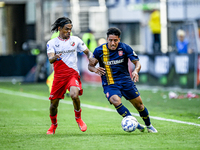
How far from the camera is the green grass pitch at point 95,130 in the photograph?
19.9 feet

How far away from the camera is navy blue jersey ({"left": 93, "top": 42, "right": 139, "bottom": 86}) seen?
7.24 metres

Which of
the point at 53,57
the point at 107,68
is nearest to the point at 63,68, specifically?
the point at 53,57

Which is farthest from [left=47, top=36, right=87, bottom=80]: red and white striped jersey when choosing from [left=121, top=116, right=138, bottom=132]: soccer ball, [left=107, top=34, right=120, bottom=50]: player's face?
[left=121, top=116, right=138, bottom=132]: soccer ball

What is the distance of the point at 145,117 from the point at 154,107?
4.46 meters

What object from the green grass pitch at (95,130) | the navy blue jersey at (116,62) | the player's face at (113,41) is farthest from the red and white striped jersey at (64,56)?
the green grass pitch at (95,130)

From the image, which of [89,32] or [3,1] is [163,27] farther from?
[3,1]

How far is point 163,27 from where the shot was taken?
1827 centimetres

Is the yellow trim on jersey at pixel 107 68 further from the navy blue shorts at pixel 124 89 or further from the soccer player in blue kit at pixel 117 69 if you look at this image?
the navy blue shorts at pixel 124 89

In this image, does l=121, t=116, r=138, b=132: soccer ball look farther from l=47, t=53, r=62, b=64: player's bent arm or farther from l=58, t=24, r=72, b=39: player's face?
l=58, t=24, r=72, b=39: player's face

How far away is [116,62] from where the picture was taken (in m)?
7.27

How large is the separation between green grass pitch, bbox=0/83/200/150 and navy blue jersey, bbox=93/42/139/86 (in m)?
0.90

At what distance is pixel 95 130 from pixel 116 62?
1314 mm

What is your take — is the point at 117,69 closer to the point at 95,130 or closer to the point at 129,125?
the point at 129,125

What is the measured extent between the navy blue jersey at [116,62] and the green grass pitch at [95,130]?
0.90 meters
